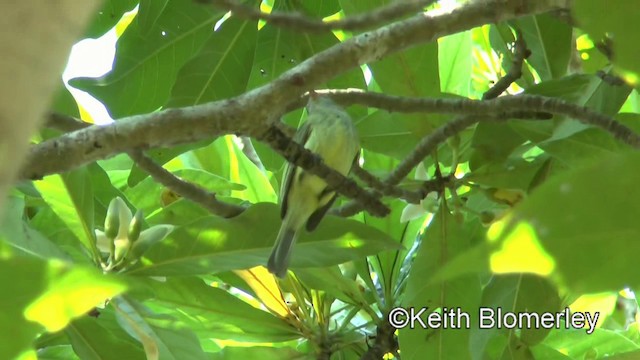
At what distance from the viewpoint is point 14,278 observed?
0.54 m

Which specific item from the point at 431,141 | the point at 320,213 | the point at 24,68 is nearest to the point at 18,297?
the point at 24,68

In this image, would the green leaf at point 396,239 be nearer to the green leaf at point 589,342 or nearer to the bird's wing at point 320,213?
the bird's wing at point 320,213

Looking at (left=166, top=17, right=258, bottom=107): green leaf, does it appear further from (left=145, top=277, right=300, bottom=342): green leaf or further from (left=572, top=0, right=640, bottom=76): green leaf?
(left=572, top=0, right=640, bottom=76): green leaf

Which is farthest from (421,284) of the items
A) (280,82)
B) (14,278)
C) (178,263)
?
(14,278)

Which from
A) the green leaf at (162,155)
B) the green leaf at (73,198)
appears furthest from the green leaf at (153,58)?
the green leaf at (73,198)

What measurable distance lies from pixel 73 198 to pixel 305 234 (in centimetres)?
43

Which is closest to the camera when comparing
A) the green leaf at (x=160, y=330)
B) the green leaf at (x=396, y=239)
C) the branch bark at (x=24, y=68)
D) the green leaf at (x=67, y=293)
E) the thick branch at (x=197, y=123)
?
the branch bark at (x=24, y=68)

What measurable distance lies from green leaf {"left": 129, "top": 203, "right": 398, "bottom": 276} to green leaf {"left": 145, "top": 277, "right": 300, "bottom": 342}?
0.10 metres

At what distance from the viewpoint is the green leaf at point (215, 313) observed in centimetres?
170

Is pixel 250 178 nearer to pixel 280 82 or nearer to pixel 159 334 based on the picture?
pixel 159 334

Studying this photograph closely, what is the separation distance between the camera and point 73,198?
4.93 ft

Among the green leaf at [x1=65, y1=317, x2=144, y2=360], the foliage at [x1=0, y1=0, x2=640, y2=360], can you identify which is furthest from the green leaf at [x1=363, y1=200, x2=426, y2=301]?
the green leaf at [x1=65, y1=317, x2=144, y2=360]

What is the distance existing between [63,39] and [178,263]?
1158mm

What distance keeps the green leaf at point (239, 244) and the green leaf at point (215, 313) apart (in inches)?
4.1
